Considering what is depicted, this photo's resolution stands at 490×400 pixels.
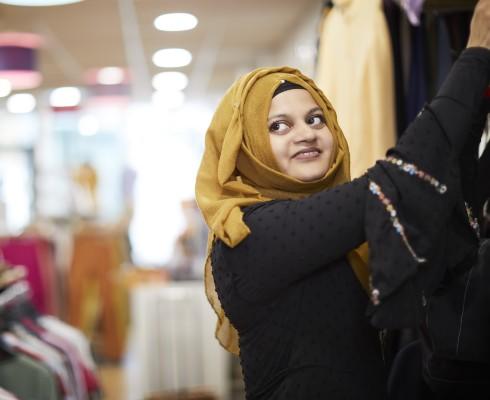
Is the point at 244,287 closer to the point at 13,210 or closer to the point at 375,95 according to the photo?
the point at 375,95

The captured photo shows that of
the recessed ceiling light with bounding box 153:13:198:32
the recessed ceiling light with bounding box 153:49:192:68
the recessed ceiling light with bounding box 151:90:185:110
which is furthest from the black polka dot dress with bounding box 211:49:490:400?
the recessed ceiling light with bounding box 151:90:185:110

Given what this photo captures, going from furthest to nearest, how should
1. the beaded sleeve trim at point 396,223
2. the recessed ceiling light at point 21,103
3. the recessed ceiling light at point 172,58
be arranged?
the recessed ceiling light at point 21,103 → the recessed ceiling light at point 172,58 → the beaded sleeve trim at point 396,223

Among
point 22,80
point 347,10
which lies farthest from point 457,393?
point 22,80

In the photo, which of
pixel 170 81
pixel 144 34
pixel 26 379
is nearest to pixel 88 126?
pixel 170 81

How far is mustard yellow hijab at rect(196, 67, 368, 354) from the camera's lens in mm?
1111

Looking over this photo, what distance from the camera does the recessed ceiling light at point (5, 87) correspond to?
4.18 meters

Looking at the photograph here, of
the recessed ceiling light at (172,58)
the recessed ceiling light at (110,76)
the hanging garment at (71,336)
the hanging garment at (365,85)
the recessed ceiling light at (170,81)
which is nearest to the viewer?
the hanging garment at (365,85)

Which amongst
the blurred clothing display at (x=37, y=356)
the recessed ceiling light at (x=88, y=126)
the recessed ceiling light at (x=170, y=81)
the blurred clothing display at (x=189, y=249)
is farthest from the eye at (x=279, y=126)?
the recessed ceiling light at (x=88, y=126)

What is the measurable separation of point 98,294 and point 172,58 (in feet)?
6.12

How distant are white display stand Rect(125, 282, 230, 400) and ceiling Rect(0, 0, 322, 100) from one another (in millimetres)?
1328

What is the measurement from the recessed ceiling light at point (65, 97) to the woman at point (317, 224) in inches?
169

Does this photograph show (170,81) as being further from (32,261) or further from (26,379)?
(26,379)

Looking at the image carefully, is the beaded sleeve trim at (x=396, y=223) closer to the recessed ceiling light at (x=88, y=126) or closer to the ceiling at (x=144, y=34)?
the ceiling at (x=144, y=34)

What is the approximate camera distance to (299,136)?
113cm
